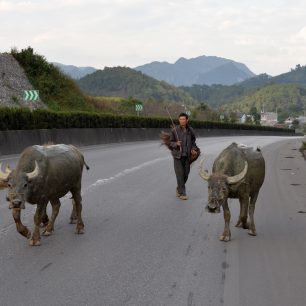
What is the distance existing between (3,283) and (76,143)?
23603 millimetres

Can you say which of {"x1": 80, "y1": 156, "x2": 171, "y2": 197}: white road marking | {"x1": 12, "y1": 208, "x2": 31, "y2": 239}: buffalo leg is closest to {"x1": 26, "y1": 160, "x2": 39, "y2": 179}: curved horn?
{"x1": 12, "y1": 208, "x2": 31, "y2": 239}: buffalo leg

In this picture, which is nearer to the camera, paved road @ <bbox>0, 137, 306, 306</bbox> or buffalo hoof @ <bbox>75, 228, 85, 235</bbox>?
paved road @ <bbox>0, 137, 306, 306</bbox>

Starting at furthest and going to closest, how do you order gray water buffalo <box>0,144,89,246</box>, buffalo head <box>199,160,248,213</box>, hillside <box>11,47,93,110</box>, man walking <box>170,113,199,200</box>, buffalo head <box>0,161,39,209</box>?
1. hillside <box>11,47,93,110</box>
2. man walking <box>170,113,199,200</box>
3. buffalo head <box>199,160,248,213</box>
4. gray water buffalo <box>0,144,89,246</box>
5. buffalo head <box>0,161,39,209</box>

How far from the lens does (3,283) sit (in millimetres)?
5848

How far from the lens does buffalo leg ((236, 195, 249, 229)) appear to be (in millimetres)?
8406

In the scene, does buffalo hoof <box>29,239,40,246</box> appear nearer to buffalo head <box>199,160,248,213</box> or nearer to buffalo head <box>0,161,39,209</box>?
buffalo head <box>0,161,39,209</box>

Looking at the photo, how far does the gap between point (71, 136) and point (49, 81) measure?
77.0 feet

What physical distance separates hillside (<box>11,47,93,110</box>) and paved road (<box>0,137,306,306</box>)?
39640mm

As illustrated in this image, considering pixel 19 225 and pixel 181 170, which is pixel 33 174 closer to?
pixel 19 225

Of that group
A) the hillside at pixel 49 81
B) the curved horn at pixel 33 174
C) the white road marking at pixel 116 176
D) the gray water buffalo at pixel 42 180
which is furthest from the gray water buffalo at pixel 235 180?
the hillside at pixel 49 81

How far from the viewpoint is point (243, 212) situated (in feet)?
28.4

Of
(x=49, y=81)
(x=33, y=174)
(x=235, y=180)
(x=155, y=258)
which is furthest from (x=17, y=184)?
(x=49, y=81)

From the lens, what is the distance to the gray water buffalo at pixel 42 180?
23.1 feet

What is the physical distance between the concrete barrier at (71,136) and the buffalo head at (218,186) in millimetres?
14723
